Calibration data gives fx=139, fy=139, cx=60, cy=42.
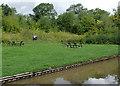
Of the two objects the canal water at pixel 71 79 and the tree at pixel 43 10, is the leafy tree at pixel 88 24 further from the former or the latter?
the canal water at pixel 71 79

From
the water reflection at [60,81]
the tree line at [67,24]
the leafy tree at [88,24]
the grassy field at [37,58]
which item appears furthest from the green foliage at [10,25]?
the water reflection at [60,81]

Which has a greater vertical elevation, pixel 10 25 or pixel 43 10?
pixel 43 10

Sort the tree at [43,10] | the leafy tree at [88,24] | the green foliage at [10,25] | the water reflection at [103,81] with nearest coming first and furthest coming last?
the water reflection at [103,81] < the green foliage at [10,25] < the leafy tree at [88,24] < the tree at [43,10]

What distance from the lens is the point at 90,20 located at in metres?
34.9

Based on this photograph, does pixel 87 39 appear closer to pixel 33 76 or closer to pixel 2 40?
pixel 2 40

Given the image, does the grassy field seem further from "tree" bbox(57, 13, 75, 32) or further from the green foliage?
"tree" bbox(57, 13, 75, 32)

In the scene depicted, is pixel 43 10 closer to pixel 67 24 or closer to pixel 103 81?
pixel 67 24

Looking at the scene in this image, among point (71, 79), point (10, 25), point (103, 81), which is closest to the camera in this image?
point (103, 81)

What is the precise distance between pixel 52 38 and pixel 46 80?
869 inches

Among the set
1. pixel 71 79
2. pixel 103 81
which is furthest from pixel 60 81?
pixel 103 81

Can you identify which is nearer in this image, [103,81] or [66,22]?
[103,81]

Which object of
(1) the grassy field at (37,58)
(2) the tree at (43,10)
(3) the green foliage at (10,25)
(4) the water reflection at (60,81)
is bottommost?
(4) the water reflection at (60,81)

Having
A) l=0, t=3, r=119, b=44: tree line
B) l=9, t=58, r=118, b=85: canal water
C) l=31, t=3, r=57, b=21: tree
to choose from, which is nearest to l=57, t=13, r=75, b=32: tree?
l=0, t=3, r=119, b=44: tree line

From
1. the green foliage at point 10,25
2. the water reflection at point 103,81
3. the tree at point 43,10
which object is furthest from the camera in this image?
the tree at point 43,10
